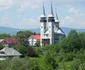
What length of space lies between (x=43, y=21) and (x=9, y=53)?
177 feet

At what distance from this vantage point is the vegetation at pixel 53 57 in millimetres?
42200

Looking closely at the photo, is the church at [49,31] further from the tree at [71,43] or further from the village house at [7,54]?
the village house at [7,54]

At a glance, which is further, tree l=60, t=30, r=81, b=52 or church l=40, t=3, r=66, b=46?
church l=40, t=3, r=66, b=46

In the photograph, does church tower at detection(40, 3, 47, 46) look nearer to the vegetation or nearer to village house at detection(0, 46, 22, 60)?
the vegetation

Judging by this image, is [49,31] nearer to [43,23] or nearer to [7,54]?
[43,23]

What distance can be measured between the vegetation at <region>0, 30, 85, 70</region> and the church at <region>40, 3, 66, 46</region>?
13571mm

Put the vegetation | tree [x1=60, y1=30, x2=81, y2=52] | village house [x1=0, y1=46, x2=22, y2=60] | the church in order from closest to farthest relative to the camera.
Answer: the vegetation
village house [x1=0, y1=46, x2=22, y2=60]
tree [x1=60, y1=30, x2=81, y2=52]
the church

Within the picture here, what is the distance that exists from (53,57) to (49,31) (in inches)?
2685

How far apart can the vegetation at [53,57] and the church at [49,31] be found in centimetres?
1357

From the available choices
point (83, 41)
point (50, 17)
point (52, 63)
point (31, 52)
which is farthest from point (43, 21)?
point (52, 63)

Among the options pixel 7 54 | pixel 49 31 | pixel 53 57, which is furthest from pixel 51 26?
pixel 53 57

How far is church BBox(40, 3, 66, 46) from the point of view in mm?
116938

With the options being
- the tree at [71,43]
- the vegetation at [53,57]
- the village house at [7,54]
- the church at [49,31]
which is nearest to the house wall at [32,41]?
the church at [49,31]

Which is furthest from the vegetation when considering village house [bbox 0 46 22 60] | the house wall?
the house wall
